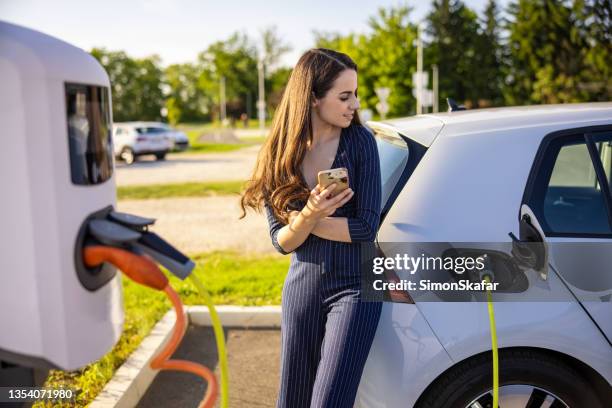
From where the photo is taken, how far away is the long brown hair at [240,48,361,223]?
1960mm

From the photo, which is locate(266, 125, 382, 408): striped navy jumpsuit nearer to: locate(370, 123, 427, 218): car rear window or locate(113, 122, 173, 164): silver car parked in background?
locate(370, 123, 427, 218): car rear window

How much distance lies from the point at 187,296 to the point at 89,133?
3541 mm

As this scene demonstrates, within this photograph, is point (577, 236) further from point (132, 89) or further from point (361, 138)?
point (132, 89)

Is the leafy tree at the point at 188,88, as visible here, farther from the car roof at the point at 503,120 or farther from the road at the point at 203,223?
the car roof at the point at 503,120

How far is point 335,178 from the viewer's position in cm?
174

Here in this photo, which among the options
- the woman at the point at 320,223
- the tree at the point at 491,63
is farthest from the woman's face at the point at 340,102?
the tree at the point at 491,63

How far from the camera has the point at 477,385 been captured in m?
2.08

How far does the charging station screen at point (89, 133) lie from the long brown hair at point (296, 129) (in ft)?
1.99

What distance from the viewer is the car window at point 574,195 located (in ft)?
7.48

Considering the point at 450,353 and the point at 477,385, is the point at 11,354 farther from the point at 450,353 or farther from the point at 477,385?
the point at 477,385

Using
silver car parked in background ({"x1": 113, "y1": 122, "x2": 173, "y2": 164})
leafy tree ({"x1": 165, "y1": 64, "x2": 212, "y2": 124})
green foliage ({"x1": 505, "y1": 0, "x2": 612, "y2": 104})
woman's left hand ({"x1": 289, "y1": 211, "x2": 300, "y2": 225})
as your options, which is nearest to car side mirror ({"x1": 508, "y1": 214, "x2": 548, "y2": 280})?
woman's left hand ({"x1": 289, "y1": 211, "x2": 300, "y2": 225})

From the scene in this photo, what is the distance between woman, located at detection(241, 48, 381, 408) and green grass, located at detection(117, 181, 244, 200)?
938 centimetres

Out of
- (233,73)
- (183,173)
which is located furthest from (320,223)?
(233,73)

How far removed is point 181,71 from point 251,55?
1642 cm
